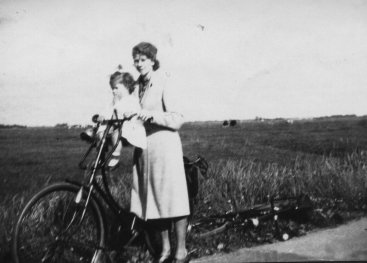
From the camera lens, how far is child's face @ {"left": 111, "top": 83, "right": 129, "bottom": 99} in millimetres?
2958

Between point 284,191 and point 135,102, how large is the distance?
2882 mm

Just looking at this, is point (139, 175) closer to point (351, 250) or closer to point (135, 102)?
point (135, 102)

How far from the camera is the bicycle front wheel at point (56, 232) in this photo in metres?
2.37

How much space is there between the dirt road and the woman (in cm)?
53

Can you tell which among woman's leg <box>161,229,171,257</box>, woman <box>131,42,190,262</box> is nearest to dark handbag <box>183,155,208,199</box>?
woman <box>131,42,190,262</box>

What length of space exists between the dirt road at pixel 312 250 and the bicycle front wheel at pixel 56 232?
2.91 ft

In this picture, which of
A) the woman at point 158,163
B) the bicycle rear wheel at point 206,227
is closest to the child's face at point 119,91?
the woman at point 158,163

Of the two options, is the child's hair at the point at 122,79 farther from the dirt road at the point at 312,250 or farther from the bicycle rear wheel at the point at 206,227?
the dirt road at the point at 312,250

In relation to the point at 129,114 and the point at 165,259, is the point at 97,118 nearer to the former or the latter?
the point at 129,114

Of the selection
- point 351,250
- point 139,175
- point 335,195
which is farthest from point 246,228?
point 335,195

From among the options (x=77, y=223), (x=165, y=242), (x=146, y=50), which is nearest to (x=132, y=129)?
(x=146, y=50)

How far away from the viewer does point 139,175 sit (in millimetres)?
2996

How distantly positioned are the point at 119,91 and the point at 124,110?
0.80ft

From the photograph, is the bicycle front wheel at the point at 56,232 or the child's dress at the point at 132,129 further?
the child's dress at the point at 132,129
